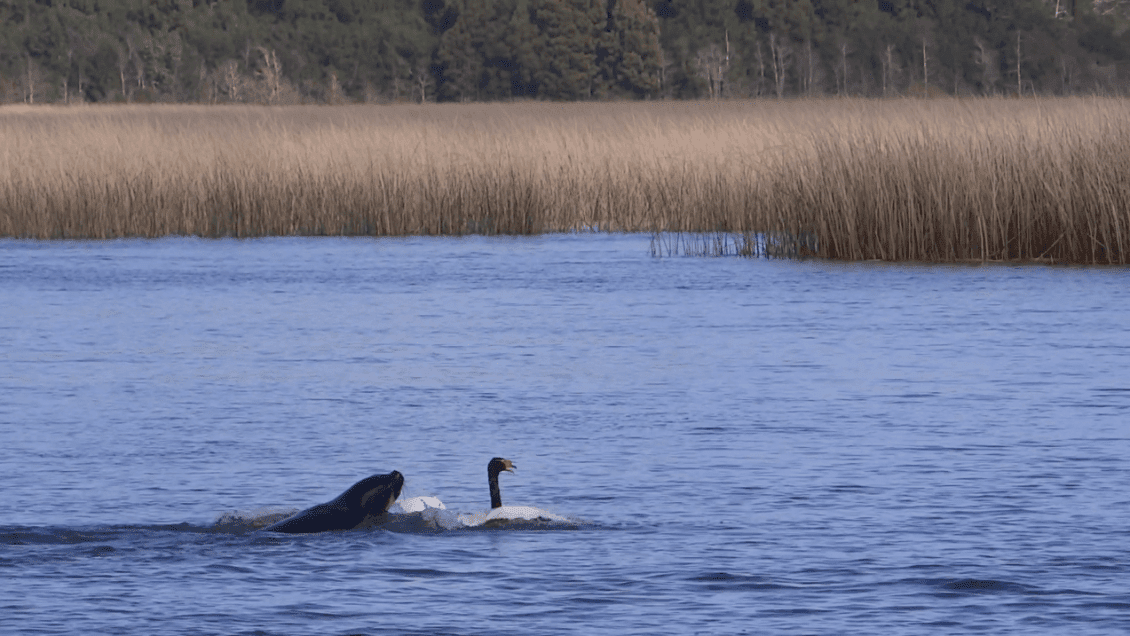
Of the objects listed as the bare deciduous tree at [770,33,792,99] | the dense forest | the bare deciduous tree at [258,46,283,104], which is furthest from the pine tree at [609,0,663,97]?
the bare deciduous tree at [258,46,283,104]

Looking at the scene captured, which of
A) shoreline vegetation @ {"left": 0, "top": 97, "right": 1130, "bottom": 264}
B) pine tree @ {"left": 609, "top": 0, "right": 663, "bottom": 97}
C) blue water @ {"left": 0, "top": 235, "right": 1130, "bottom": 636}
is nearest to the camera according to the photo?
blue water @ {"left": 0, "top": 235, "right": 1130, "bottom": 636}

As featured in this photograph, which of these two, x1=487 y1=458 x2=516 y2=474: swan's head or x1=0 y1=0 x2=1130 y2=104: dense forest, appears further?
x1=0 y1=0 x2=1130 y2=104: dense forest

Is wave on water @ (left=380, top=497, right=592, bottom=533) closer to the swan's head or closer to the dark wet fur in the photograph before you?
the dark wet fur

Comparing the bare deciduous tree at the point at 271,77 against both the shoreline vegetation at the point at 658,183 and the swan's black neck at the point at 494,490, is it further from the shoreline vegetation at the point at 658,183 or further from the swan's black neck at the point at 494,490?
the swan's black neck at the point at 494,490

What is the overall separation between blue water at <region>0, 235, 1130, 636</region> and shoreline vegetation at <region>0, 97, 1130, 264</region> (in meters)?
0.78

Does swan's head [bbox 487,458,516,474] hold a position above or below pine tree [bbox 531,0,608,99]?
below

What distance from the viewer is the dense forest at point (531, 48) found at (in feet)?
189

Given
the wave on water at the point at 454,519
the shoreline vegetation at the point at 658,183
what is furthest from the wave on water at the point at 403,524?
the shoreline vegetation at the point at 658,183

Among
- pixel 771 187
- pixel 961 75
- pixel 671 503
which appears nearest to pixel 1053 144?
pixel 771 187

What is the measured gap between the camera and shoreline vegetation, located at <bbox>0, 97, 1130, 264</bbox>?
1538 cm

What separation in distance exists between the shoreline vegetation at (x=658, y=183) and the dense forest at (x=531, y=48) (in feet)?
109

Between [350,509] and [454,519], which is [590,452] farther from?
[350,509]

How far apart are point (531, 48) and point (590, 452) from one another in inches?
2012

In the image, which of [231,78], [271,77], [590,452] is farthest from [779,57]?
[590,452]
